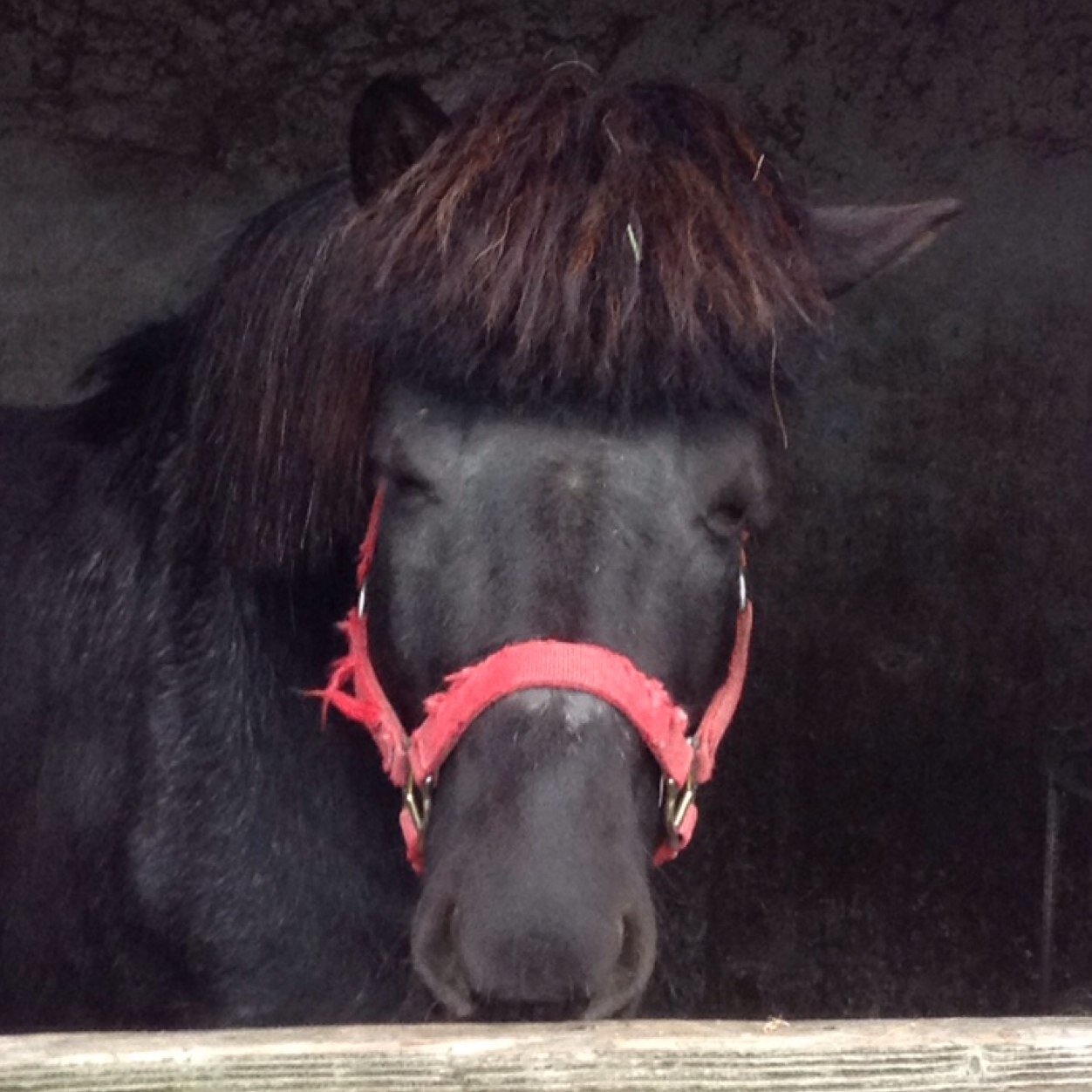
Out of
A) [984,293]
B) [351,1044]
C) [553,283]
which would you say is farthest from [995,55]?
[351,1044]

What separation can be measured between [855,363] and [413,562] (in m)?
2.47

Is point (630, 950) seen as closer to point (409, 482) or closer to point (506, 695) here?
point (506, 695)

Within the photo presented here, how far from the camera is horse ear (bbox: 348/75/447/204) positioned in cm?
176

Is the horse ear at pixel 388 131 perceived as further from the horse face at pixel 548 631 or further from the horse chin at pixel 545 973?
the horse chin at pixel 545 973

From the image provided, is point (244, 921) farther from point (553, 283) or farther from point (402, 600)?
point (553, 283)

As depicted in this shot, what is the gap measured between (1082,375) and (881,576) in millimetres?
664

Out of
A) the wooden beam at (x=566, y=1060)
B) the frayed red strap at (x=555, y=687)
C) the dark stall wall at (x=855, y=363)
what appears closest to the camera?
the wooden beam at (x=566, y=1060)

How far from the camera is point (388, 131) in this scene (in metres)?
1.80

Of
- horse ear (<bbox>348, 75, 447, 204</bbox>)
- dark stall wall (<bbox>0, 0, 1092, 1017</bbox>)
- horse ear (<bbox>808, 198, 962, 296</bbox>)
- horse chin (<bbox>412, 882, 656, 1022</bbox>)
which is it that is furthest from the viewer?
dark stall wall (<bbox>0, 0, 1092, 1017</bbox>)

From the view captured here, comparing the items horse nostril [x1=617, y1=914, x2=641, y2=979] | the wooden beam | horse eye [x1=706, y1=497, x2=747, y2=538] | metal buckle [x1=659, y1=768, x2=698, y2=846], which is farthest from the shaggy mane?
the wooden beam

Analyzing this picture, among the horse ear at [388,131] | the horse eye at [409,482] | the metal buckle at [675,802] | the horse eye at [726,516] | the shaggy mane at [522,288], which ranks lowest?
the metal buckle at [675,802]

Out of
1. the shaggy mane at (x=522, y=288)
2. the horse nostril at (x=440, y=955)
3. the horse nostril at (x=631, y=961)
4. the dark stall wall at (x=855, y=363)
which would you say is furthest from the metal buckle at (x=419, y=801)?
the dark stall wall at (x=855, y=363)

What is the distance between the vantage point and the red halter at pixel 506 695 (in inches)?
60.6

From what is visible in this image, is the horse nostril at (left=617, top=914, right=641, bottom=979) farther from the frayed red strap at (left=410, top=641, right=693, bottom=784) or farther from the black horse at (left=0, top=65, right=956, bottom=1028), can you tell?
the frayed red strap at (left=410, top=641, right=693, bottom=784)
